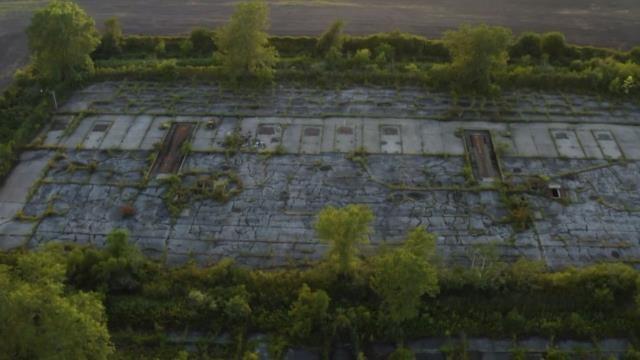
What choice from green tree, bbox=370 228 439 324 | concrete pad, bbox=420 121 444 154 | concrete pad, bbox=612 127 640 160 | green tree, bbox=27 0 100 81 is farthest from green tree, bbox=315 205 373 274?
green tree, bbox=27 0 100 81

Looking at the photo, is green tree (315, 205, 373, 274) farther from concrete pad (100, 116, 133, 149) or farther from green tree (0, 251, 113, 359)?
concrete pad (100, 116, 133, 149)

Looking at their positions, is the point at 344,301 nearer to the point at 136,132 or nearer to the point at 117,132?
the point at 136,132

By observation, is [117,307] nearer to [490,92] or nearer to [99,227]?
[99,227]

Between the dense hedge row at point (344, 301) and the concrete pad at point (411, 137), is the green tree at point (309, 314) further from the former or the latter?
the concrete pad at point (411, 137)

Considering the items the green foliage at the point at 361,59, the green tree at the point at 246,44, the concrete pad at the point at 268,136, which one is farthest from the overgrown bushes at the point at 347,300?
the green foliage at the point at 361,59

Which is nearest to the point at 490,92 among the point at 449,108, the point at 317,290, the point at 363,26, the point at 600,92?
the point at 449,108
